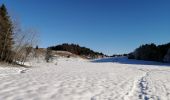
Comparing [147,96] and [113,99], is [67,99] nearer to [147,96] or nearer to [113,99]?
[113,99]

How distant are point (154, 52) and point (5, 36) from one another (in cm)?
8737

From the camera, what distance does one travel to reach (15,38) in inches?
2160

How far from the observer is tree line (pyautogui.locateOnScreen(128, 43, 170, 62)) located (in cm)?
11401

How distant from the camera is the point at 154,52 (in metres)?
122

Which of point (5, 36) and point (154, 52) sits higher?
point (154, 52)

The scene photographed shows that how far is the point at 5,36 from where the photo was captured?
5066cm

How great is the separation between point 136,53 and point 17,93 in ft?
443

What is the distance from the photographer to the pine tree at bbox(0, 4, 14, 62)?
4981 cm

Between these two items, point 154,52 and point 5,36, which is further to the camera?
point 154,52

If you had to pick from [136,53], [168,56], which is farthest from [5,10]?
[136,53]

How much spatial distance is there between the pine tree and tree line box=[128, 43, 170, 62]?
76.1 meters

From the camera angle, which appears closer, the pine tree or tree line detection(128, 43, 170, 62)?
the pine tree

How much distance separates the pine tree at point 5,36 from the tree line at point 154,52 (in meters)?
76.1

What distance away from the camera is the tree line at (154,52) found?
114 meters
